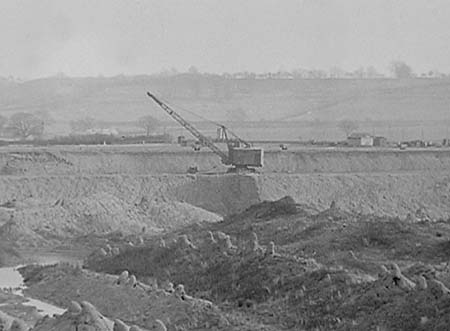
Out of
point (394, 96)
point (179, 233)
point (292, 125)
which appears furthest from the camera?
point (394, 96)

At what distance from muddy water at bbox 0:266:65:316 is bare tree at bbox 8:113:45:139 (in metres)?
74.1

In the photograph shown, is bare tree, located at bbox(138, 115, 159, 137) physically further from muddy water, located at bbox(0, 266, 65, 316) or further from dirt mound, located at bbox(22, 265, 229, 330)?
dirt mound, located at bbox(22, 265, 229, 330)

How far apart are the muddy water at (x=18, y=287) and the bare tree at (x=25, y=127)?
74071 mm

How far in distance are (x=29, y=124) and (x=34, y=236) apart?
81756 millimetres

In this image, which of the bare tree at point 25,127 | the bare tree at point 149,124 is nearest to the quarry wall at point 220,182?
the bare tree at point 25,127

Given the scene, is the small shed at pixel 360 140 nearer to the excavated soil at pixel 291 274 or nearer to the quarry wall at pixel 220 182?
the quarry wall at pixel 220 182

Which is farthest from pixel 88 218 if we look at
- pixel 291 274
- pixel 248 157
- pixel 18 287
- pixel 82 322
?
pixel 82 322

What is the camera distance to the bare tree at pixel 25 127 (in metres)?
122

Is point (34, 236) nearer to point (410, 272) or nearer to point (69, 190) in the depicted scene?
point (69, 190)

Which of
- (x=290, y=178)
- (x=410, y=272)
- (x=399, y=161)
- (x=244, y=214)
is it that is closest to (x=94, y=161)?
(x=290, y=178)

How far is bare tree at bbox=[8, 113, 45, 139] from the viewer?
Answer: 401 feet

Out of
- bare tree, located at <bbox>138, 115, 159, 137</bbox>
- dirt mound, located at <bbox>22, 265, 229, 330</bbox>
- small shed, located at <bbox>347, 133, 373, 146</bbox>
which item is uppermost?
dirt mound, located at <bbox>22, 265, 229, 330</bbox>

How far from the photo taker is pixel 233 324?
2848 centimetres

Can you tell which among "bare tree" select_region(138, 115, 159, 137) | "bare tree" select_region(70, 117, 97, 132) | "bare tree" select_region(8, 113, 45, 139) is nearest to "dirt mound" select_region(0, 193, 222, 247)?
"bare tree" select_region(8, 113, 45, 139)
